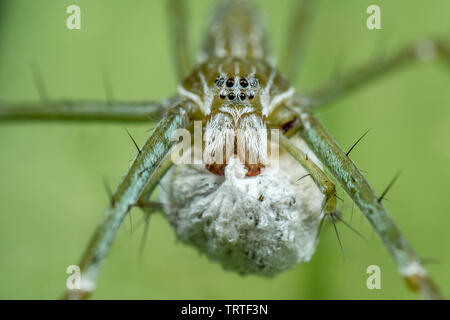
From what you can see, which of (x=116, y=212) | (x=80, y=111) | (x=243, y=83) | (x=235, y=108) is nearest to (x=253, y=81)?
(x=243, y=83)

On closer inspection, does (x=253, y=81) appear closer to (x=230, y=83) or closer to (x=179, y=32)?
(x=230, y=83)

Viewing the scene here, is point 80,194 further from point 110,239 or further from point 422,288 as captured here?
point 422,288

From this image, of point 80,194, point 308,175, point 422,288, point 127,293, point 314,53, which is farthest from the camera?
point 314,53

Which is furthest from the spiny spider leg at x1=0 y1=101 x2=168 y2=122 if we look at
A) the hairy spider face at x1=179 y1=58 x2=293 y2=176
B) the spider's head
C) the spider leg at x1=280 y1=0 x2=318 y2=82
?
the spider leg at x1=280 y1=0 x2=318 y2=82

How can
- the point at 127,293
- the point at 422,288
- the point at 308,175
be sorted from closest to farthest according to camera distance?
the point at 422,288, the point at 308,175, the point at 127,293

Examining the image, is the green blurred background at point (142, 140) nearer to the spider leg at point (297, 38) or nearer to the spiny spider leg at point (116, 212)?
the spider leg at point (297, 38)

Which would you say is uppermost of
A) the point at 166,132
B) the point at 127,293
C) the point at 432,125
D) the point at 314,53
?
the point at 314,53

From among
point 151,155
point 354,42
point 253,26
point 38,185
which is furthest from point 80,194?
point 354,42
